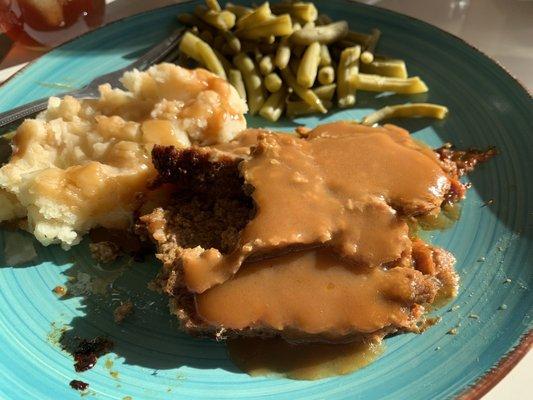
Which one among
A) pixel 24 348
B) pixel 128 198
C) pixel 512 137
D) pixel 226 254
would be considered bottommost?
pixel 24 348

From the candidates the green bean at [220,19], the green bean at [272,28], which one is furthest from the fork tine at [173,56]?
the green bean at [272,28]

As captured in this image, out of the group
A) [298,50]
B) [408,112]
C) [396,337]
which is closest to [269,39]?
[298,50]

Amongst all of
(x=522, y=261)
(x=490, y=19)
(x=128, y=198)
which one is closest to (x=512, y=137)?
(x=522, y=261)

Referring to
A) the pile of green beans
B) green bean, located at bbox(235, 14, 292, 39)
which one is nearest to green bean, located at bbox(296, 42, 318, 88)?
the pile of green beans

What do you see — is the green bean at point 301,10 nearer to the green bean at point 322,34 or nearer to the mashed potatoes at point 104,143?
the green bean at point 322,34

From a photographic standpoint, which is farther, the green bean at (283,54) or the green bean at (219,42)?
the green bean at (219,42)

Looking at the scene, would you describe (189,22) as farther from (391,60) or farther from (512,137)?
(512,137)
